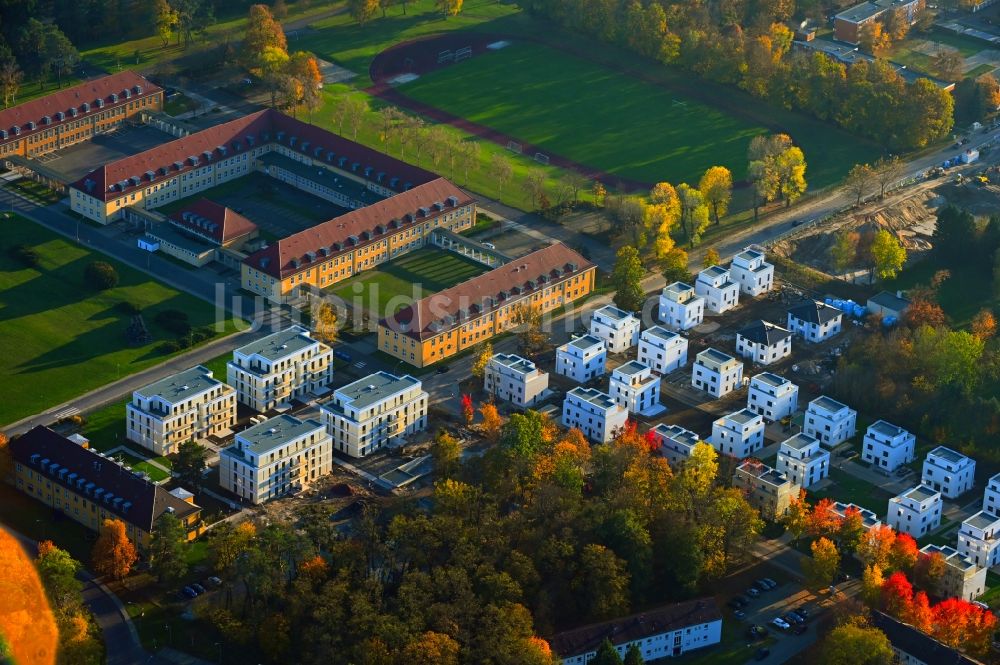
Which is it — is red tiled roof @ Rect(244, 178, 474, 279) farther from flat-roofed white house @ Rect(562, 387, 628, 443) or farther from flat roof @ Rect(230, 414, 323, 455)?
flat-roofed white house @ Rect(562, 387, 628, 443)

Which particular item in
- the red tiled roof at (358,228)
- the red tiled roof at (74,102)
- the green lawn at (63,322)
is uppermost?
the red tiled roof at (74,102)

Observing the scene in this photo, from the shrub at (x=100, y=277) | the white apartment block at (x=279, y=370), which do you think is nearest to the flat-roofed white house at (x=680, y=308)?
the white apartment block at (x=279, y=370)

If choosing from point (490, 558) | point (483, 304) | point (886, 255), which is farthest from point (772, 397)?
point (490, 558)

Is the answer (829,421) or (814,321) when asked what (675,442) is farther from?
(814,321)

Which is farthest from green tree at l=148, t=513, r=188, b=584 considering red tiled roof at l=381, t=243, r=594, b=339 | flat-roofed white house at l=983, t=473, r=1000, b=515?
flat-roofed white house at l=983, t=473, r=1000, b=515

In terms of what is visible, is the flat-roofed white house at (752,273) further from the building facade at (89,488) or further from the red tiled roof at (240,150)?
the building facade at (89,488)

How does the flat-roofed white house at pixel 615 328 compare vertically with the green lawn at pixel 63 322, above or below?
above
